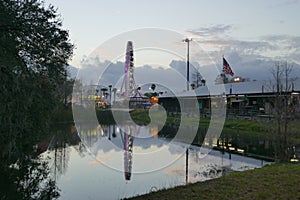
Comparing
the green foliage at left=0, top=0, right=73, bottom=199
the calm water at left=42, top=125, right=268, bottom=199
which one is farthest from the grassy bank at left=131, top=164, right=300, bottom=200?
the green foliage at left=0, top=0, right=73, bottom=199

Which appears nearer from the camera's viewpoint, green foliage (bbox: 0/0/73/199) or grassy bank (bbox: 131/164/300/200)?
green foliage (bbox: 0/0/73/199)

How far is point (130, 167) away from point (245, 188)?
6.38 metres

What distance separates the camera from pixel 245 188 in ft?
25.3

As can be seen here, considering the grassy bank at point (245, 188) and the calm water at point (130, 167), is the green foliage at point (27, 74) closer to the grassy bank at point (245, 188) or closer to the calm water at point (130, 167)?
the calm water at point (130, 167)

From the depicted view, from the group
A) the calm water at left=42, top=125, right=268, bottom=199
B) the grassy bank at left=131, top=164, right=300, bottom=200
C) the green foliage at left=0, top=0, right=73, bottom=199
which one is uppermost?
the green foliage at left=0, top=0, right=73, bottom=199

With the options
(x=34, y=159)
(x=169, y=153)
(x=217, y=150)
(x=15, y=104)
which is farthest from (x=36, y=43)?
(x=217, y=150)

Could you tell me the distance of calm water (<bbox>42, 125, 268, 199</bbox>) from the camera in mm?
9618

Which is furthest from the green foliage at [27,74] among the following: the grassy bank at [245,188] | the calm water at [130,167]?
the grassy bank at [245,188]

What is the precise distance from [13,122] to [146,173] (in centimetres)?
641

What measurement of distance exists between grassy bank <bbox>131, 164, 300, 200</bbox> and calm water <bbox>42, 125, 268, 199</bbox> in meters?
1.56

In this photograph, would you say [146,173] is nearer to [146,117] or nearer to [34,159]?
[34,159]

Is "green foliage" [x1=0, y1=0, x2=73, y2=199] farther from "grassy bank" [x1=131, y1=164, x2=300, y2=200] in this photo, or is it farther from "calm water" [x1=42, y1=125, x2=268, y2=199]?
"grassy bank" [x1=131, y1=164, x2=300, y2=200]

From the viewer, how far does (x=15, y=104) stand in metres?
6.57

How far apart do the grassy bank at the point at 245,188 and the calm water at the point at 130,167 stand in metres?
1.56
